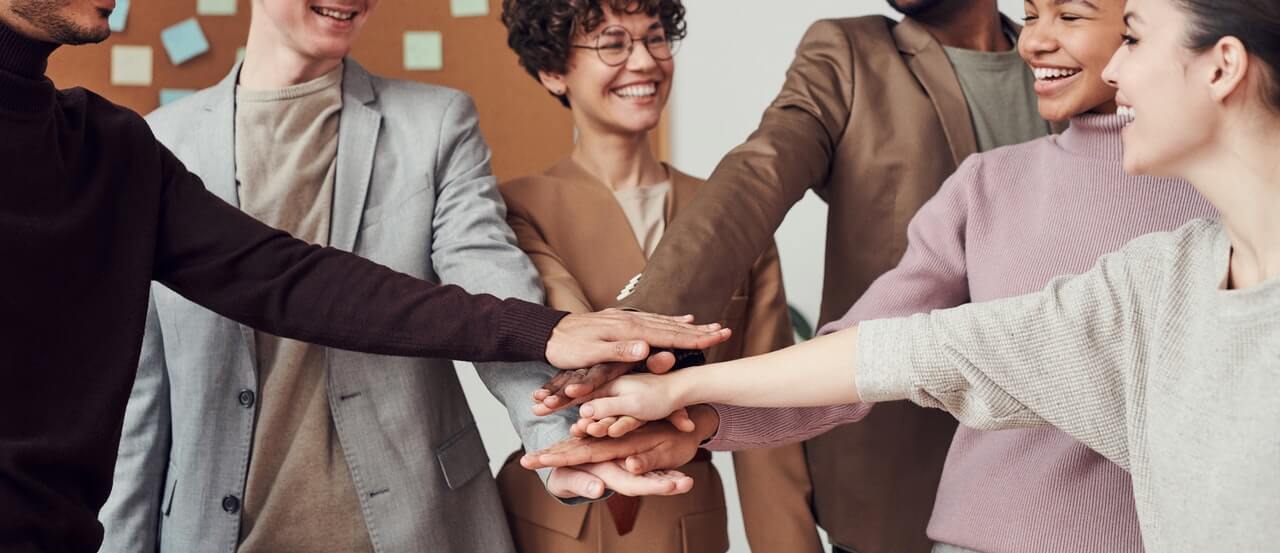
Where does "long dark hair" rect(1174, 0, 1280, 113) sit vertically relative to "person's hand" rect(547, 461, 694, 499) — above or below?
above

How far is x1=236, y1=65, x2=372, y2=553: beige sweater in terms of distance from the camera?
1916 millimetres

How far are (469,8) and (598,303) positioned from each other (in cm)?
174

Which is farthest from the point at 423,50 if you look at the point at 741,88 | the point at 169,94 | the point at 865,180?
the point at 865,180

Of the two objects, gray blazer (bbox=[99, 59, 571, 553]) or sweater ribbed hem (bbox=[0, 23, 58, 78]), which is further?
gray blazer (bbox=[99, 59, 571, 553])

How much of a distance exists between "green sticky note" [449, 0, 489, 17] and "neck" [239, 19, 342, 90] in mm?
1601

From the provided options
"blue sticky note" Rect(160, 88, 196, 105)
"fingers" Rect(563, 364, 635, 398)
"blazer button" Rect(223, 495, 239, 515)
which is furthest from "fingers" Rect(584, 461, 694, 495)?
"blue sticky note" Rect(160, 88, 196, 105)

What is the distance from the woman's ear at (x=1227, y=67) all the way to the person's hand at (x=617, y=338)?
69 cm

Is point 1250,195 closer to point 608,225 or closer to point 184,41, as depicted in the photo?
point 608,225

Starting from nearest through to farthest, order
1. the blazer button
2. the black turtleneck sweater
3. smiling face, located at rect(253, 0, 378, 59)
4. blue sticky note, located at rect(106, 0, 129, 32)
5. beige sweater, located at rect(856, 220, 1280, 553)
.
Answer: beige sweater, located at rect(856, 220, 1280, 553)
the black turtleneck sweater
the blazer button
smiling face, located at rect(253, 0, 378, 59)
blue sticky note, located at rect(106, 0, 129, 32)

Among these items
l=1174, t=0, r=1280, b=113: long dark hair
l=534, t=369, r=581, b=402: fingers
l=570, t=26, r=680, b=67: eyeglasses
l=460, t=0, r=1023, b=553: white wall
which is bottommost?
l=460, t=0, r=1023, b=553: white wall

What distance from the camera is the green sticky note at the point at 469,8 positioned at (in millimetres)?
3643

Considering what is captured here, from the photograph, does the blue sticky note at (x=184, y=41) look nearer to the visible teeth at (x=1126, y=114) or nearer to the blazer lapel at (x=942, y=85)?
the blazer lapel at (x=942, y=85)

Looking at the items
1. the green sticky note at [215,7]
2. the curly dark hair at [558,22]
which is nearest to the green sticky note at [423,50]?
the green sticky note at [215,7]

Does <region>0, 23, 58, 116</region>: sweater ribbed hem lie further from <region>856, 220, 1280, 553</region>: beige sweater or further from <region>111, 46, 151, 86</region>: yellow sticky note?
<region>111, 46, 151, 86</region>: yellow sticky note
